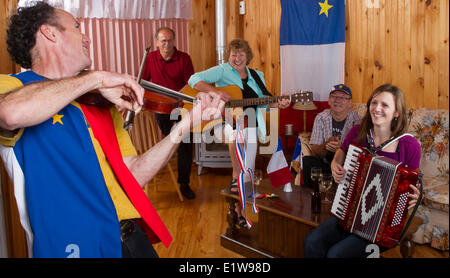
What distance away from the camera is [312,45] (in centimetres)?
457

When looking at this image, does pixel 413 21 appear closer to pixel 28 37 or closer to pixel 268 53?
pixel 268 53

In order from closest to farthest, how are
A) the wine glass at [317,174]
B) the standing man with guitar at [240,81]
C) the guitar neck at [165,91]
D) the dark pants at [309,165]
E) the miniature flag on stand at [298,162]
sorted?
the guitar neck at [165,91]
the wine glass at [317,174]
the standing man with guitar at [240,81]
the dark pants at [309,165]
the miniature flag on stand at [298,162]

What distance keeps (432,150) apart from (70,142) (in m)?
2.97

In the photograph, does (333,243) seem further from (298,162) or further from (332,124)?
(298,162)

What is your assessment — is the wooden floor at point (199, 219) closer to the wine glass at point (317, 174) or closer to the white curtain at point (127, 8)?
the wine glass at point (317, 174)

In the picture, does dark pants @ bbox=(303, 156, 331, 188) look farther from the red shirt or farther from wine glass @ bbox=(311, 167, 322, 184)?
the red shirt

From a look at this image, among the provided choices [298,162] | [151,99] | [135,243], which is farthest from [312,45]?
[135,243]

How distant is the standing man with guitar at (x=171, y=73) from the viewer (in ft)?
14.0

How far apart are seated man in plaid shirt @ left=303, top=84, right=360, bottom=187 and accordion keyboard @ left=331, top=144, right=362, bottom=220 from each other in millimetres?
1389

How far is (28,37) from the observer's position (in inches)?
48.3

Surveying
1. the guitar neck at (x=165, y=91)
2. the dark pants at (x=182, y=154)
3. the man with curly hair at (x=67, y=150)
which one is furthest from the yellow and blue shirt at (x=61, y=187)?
the dark pants at (x=182, y=154)

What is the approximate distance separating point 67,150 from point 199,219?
2.59 m

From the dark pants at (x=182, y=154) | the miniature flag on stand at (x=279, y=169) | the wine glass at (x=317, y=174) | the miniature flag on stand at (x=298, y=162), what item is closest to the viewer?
the wine glass at (x=317, y=174)

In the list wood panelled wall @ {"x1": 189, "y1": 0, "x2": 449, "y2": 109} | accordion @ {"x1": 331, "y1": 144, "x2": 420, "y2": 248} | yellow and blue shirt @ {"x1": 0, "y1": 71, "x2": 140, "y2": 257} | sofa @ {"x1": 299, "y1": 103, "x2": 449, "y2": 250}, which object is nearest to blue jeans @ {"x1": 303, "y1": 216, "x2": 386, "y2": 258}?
accordion @ {"x1": 331, "y1": 144, "x2": 420, "y2": 248}
